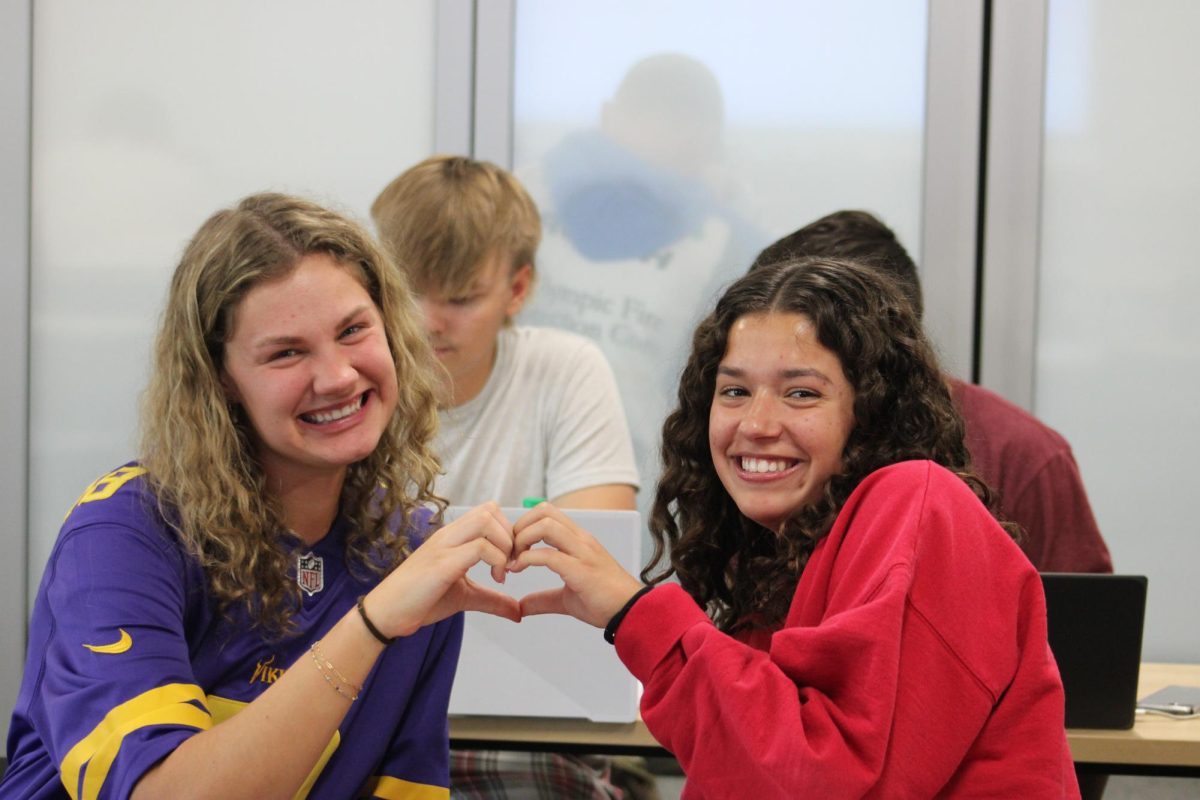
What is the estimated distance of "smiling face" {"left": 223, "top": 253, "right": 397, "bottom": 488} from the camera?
1.46 m

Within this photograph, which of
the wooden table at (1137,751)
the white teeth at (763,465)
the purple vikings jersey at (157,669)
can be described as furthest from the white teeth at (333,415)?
the wooden table at (1137,751)

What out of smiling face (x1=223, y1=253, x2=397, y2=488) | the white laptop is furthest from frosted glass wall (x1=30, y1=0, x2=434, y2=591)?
smiling face (x1=223, y1=253, x2=397, y2=488)

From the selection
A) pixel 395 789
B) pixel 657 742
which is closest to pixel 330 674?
pixel 395 789

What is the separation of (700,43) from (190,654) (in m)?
2.44

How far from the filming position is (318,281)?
58.6 inches

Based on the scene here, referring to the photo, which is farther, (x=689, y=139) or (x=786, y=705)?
(x=689, y=139)

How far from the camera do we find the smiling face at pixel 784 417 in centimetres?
134

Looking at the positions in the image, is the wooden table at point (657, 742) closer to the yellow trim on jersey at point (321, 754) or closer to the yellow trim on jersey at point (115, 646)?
the yellow trim on jersey at point (321, 754)

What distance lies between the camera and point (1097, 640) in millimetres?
1727

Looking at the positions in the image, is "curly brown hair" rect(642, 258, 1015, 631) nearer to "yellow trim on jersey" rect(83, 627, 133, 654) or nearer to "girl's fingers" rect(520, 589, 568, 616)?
"girl's fingers" rect(520, 589, 568, 616)

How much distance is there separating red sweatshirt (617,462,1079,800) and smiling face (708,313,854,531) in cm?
15

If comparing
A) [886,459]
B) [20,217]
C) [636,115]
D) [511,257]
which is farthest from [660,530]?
[20,217]

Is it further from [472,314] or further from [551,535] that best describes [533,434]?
[551,535]

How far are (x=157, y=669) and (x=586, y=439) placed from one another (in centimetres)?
142
